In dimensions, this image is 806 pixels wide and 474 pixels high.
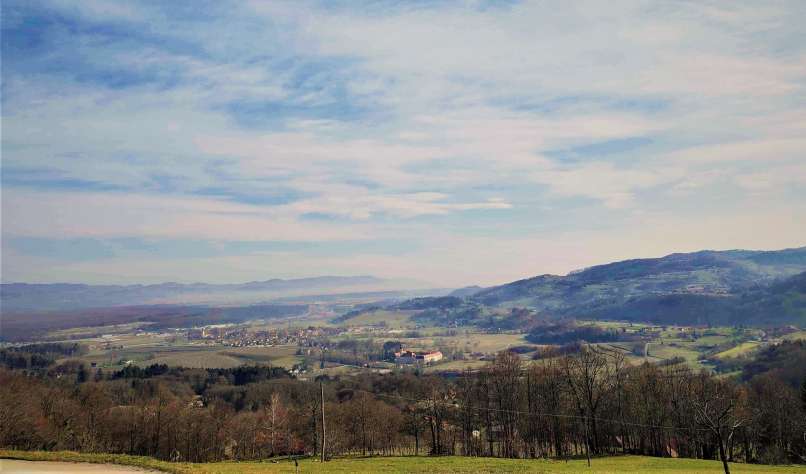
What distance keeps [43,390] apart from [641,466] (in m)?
69.1

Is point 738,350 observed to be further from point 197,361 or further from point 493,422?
point 197,361

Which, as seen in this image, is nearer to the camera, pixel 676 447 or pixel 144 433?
pixel 676 447

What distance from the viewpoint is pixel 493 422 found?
67.5 meters

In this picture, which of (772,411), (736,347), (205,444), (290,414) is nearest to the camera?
(772,411)

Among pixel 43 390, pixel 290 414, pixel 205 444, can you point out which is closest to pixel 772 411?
pixel 290 414

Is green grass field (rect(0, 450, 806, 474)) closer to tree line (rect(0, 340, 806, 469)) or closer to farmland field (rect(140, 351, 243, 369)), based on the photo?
tree line (rect(0, 340, 806, 469))

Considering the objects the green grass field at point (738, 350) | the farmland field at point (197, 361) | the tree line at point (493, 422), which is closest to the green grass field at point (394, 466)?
the tree line at point (493, 422)

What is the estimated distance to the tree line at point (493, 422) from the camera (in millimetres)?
56656

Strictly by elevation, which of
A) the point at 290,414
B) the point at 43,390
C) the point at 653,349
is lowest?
the point at 653,349

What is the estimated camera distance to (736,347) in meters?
183

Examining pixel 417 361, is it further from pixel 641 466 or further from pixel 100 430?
pixel 641 466

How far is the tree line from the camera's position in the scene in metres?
56.7

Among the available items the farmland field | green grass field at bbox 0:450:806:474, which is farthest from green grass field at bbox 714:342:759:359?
the farmland field

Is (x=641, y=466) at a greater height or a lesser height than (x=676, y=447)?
greater
